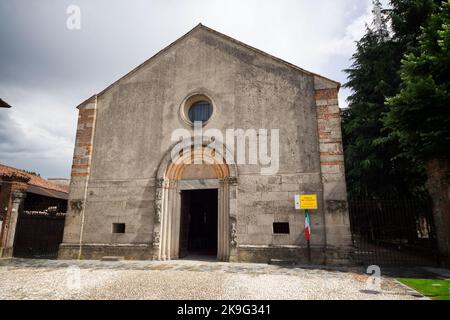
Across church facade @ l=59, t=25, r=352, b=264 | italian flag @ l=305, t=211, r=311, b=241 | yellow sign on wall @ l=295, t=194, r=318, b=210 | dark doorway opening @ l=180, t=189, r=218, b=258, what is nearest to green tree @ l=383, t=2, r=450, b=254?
church facade @ l=59, t=25, r=352, b=264

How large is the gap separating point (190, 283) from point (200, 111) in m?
7.58

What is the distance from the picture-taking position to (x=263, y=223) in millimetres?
9734

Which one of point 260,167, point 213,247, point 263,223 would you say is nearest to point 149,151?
point 260,167

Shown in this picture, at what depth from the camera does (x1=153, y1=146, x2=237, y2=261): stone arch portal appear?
10.0 meters

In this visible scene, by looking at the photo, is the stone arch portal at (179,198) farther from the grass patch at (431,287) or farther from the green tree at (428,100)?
the green tree at (428,100)

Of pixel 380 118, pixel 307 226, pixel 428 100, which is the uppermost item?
pixel 380 118

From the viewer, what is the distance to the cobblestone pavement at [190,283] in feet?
17.1

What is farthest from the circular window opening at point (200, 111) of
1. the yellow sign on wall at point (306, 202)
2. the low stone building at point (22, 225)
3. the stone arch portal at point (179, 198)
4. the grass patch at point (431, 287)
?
the grass patch at point (431, 287)

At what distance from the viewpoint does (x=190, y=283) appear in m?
6.25

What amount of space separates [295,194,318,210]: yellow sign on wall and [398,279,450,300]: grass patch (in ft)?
11.2

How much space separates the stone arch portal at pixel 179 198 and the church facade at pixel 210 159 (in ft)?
0.14

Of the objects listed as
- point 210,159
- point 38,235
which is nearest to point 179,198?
point 210,159

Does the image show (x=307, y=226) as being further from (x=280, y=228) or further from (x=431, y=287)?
(x=431, y=287)

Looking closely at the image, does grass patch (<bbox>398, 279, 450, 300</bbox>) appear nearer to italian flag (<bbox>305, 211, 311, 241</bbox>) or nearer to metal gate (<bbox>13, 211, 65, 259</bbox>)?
italian flag (<bbox>305, 211, 311, 241</bbox>)
